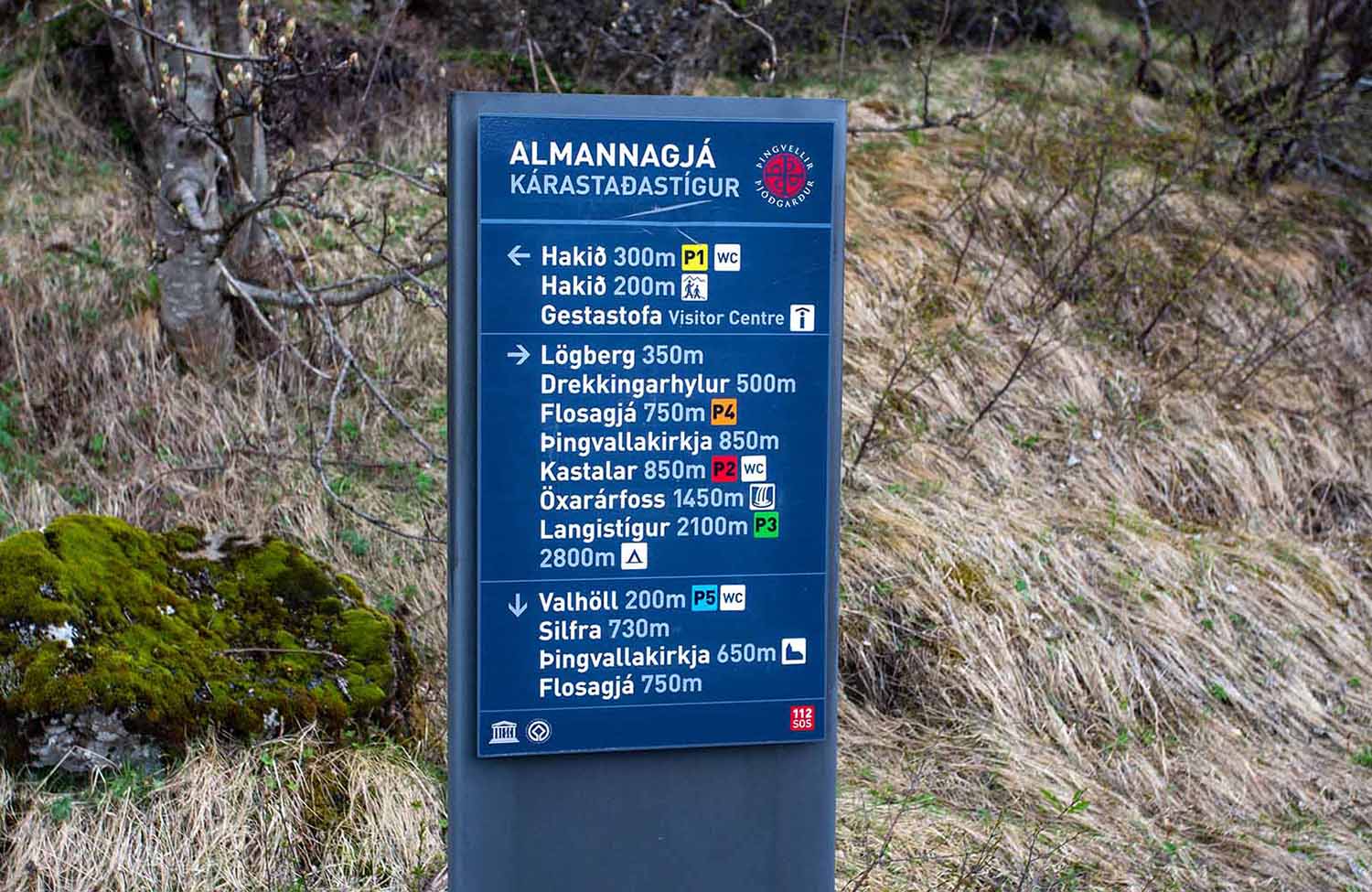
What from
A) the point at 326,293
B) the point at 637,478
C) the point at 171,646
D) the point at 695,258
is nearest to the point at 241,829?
the point at 171,646

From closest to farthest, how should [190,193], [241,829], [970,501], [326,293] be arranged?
1. [241,829]
2. [190,193]
3. [970,501]
4. [326,293]

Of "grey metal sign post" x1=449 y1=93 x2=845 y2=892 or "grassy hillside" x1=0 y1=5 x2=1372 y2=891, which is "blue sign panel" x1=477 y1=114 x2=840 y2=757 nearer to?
"grey metal sign post" x1=449 y1=93 x2=845 y2=892

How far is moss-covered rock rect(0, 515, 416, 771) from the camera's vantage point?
388cm

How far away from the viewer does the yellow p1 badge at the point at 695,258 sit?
9.48ft

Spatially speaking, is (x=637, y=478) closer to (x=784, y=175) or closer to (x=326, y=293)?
(x=784, y=175)

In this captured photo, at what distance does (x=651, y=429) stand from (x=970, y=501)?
12.6 ft

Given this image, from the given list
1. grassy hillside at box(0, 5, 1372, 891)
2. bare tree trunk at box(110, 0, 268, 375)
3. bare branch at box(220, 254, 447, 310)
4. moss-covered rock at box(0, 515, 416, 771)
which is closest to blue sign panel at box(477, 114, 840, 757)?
grassy hillside at box(0, 5, 1372, 891)

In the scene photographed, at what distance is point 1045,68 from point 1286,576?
529 cm

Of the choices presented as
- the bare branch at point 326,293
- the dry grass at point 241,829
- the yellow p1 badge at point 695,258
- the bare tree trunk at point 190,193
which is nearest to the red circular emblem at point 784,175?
A: the yellow p1 badge at point 695,258

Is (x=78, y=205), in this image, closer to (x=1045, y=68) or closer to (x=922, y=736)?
(x=922, y=736)

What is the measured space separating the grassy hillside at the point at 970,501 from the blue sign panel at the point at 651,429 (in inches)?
53.6

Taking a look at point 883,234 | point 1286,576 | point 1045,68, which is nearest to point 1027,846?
point 1286,576

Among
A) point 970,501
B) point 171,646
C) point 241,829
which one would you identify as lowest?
point 241,829

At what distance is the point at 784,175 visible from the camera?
2.93 meters
